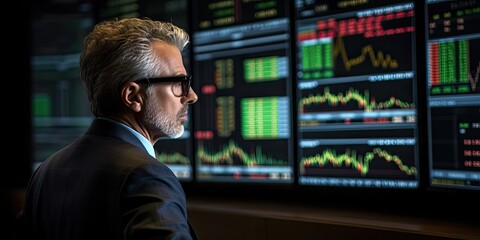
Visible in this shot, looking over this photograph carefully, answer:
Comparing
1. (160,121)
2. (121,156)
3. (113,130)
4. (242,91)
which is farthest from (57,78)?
(121,156)

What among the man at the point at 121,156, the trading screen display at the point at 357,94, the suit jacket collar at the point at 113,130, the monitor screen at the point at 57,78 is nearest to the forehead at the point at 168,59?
the man at the point at 121,156

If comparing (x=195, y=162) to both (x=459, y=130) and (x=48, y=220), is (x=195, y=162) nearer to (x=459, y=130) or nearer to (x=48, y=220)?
(x=459, y=130)

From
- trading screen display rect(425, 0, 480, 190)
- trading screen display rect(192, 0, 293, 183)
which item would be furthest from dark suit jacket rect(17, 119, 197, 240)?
trading screen display rect(192, 0, 293, 183)

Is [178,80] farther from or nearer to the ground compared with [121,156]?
farther from the ground

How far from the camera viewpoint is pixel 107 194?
1.28 metres

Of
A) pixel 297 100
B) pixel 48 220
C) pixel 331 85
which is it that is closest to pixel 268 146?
pixel 297 100

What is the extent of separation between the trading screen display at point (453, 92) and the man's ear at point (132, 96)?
3.67ft

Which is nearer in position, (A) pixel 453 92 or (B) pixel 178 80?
(B) pixel 178 80

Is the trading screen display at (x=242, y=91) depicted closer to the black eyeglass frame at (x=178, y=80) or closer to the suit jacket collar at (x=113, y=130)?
the black eyeglass frame at (x=178, y=80)

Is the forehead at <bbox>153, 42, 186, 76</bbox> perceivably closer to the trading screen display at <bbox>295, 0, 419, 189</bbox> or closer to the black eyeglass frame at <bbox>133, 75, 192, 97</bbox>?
the black eyeglass frame at <bbox>133, 75, 192, 97</bbox>

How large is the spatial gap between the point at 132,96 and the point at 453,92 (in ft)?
3.81

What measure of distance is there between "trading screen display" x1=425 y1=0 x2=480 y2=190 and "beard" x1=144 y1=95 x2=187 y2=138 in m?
0.98

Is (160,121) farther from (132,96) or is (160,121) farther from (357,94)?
(357,94)

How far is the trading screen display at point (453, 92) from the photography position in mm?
2008
